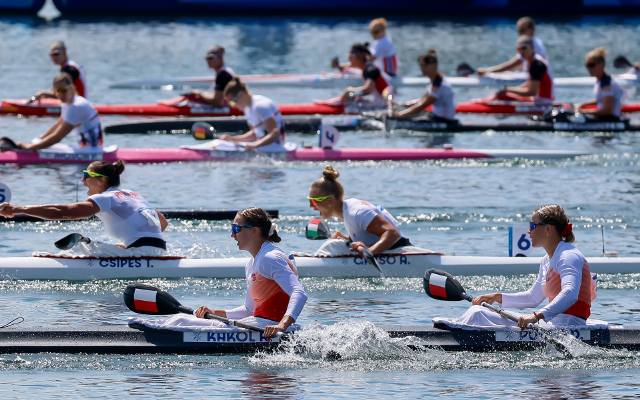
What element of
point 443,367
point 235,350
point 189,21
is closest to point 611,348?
point 443,367

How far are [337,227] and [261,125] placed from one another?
14.4 feet

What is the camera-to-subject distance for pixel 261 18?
2219 inches

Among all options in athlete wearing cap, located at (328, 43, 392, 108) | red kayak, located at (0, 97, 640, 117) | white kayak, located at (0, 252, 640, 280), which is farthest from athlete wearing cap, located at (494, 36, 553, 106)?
white kayak, located at (0, 252, 640, 280)

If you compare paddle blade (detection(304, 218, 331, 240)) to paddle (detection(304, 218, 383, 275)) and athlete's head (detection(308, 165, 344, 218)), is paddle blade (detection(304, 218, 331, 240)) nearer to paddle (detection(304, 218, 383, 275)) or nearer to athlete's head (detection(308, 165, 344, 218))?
paddle (detection(304, 218, 383, 275))

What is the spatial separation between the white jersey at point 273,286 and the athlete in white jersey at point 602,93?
15253 millimetres

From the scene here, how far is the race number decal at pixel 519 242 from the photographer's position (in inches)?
664

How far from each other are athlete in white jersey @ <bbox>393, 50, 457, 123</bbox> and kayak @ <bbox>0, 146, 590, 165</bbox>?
222 centimetres

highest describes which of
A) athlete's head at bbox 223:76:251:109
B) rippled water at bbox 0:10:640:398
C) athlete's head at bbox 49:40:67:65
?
athlete's head at bbox 49:40:67:65

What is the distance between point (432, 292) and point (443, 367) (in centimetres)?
82

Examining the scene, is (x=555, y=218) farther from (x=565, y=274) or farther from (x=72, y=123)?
(x=72, y=123)

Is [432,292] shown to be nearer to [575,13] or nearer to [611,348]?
[611,348]

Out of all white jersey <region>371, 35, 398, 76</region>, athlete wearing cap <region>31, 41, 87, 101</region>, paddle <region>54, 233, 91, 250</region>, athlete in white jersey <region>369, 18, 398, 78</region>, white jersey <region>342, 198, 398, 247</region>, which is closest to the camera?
paddle <region>54, 233, 91, 250</region>

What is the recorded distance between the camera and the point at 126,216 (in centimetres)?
1639

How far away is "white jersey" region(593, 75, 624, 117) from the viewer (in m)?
27.9
